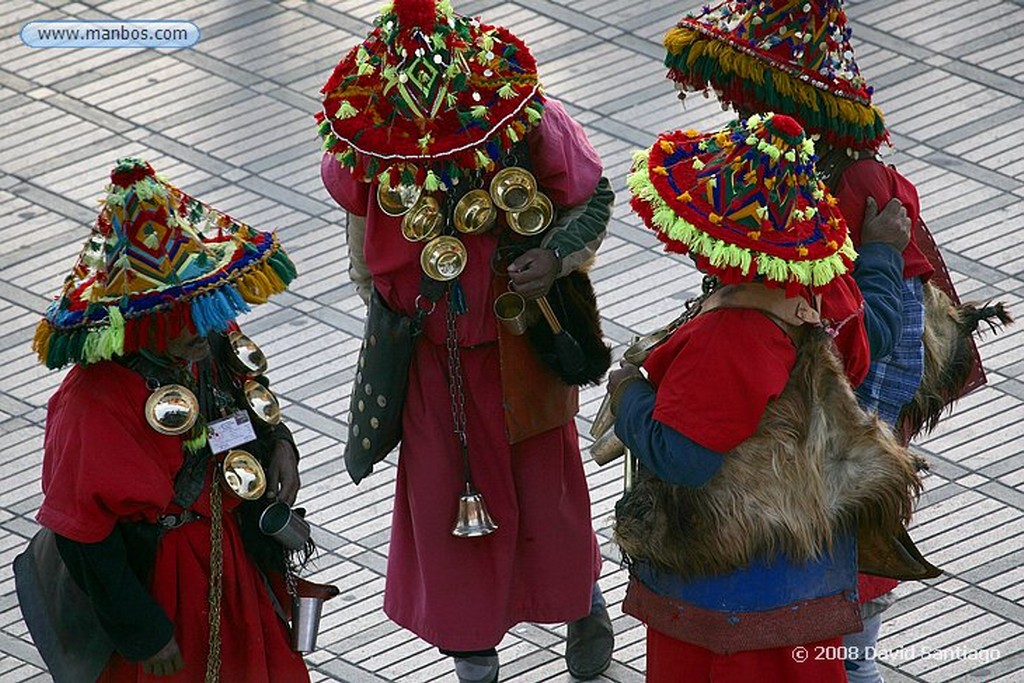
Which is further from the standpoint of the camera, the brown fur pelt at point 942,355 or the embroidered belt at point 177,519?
the brown fur pelt at point 942,355

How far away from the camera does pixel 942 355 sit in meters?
5.32

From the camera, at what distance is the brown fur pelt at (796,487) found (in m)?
4.43

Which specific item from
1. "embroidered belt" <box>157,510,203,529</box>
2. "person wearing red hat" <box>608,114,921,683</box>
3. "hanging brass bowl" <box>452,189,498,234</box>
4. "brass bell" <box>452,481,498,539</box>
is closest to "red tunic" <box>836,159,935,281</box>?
"person wearing red hat" <box>608,114,921,683</box>

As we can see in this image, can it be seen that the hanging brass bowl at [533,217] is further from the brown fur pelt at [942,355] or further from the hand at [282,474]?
the brown fur pelt at [942,355]

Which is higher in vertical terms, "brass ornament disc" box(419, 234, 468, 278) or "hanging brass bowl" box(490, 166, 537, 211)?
"hanging brass bowl" box(490, 166, 537, 211)

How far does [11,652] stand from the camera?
233 inches

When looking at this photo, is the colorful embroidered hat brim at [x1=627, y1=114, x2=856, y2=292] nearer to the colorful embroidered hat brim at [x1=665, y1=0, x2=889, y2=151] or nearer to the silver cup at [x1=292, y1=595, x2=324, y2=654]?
the colorful embroidered hat brim at [x1=665, y1=0, x2=889, y2=151]

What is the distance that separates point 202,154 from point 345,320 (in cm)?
141

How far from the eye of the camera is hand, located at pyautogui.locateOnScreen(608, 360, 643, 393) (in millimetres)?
4590

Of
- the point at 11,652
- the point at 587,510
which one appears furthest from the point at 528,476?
the point at 11,652

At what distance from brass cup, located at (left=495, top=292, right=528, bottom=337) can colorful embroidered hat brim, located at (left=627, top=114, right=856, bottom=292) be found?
2.99ft

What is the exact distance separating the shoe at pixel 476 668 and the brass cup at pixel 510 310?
99 centimetres

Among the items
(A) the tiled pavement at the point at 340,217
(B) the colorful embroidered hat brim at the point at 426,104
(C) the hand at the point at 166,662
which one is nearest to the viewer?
(C) the hand at the point at 166,662

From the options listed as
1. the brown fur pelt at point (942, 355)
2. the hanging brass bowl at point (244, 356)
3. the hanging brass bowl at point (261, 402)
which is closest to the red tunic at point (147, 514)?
the hanging brass bowl at point (261, 402)
